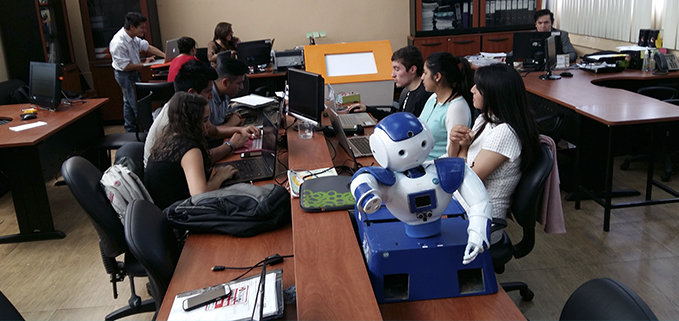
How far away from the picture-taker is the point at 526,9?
668 centimetres

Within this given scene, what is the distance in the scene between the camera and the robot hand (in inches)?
50.9

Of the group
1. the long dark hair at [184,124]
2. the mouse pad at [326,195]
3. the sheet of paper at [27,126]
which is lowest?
the sheet of paper at [27,126]

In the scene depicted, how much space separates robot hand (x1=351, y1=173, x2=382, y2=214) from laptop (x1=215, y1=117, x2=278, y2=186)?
50.8 inches

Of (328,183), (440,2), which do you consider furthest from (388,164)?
(440,2)

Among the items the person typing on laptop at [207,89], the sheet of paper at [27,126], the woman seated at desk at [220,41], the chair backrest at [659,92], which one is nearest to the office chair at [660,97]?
the chair backrest at [659,92]

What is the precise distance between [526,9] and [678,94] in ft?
8.92

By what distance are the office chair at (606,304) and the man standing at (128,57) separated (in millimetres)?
5112

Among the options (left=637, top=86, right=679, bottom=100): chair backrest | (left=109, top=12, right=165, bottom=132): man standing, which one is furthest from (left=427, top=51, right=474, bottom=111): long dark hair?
(left=109, top=12, right=165, bottom=132): man standing

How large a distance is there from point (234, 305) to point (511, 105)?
131 centimetres

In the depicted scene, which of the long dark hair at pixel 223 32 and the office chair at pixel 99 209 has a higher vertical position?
the long dark hair at pixel 223 32

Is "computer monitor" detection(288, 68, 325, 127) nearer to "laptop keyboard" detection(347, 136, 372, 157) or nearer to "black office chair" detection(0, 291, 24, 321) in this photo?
"laptop keyboard" detection(347, 136, 372, 157)

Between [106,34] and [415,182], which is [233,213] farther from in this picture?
[106,34]

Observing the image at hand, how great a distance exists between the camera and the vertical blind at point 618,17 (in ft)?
15.8

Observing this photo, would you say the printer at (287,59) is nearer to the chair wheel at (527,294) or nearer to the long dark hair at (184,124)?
the long dark hair at (184,124)
